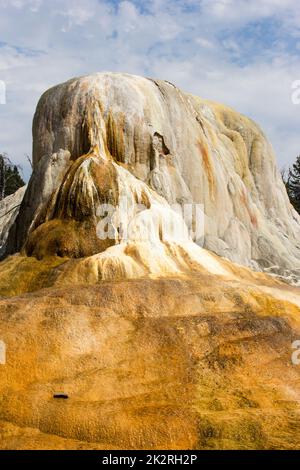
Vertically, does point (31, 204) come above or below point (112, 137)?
below

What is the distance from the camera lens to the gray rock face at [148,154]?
1595 centimetres

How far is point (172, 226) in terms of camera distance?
14195 mm

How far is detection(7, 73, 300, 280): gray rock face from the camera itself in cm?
1595

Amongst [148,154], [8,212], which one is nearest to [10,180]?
[8,212]

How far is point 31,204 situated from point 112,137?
277cm

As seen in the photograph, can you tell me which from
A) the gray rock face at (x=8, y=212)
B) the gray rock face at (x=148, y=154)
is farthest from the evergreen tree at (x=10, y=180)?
the gray rock face at (x=148, y=154)

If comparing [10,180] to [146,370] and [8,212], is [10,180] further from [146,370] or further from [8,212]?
[146,370]

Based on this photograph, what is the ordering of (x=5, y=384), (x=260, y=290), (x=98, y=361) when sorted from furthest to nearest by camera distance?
(x=260, y=290), (x=98, y=361), (x=5, y=384)

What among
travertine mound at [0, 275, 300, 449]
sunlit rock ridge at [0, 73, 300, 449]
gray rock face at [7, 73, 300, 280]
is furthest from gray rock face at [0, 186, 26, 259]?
travertine mound at [0, 275, 300, 449]

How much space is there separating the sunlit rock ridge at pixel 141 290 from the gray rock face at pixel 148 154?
0.16 feet

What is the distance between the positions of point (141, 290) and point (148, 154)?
685 cm

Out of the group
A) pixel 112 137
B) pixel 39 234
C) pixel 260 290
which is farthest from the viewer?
pixel 112 137
